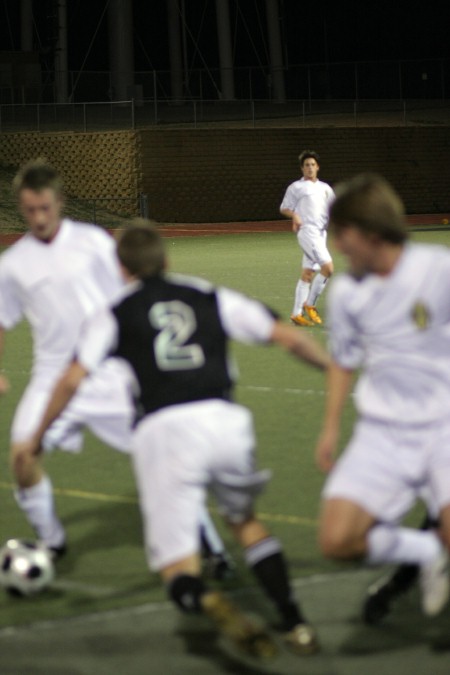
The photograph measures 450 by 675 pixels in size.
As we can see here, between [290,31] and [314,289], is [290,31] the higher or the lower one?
the higher one

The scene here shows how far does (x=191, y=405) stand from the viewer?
536 centimetres

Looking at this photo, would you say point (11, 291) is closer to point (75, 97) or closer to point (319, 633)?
point (319, 633)

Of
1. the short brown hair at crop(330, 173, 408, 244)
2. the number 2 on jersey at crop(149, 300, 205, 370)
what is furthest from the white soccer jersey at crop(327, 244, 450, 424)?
the number 2 on jersey at crop(149, 300, 205, 370)

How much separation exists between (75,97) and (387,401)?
45.3 metres

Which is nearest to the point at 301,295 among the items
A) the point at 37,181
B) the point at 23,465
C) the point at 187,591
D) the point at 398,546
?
the point at 37,181

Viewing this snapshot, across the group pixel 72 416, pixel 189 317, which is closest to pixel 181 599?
pixel 189 317

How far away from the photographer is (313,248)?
17500mm

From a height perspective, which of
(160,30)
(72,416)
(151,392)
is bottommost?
(72,416)

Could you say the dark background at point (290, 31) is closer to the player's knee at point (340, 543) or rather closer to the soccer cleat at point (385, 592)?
the soccer cleat at point (385, 592)

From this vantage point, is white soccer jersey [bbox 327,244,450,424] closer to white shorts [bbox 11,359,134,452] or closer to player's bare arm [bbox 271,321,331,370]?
player's bare arm [bbox 271,321,331,370]

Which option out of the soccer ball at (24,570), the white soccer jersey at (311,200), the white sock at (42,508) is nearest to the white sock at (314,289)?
the white soccer jersey at (311,200)

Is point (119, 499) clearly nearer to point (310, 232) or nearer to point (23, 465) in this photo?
point (23, 465)

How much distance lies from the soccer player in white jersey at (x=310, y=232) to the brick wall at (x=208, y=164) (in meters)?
26.0

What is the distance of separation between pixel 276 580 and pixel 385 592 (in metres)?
0.73
